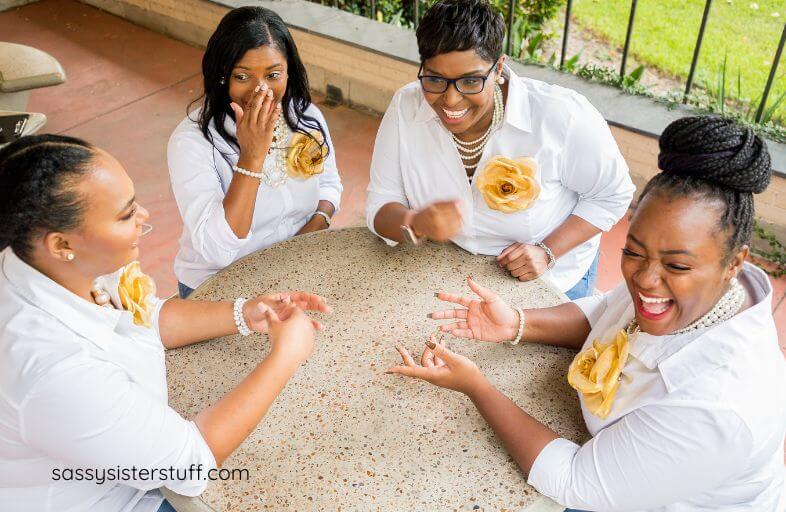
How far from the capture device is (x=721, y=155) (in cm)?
137

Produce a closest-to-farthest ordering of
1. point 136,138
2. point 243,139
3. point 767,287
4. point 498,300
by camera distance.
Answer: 1. point 767,287
2. point 498,300
3. point 243,139
4. point 136,138

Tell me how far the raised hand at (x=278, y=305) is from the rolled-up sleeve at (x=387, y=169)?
47 centimetres

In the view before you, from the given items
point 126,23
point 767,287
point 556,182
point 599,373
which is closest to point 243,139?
point 556,182

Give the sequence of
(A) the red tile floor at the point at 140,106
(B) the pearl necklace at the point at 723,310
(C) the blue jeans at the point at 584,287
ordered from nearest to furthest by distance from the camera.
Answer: (B) the pearl necklace at the point at 723,310 < (C) the blue jeans at the point at 584,287 < (A) the red tile floor at the point at 140,106

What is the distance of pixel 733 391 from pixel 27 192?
1.45m

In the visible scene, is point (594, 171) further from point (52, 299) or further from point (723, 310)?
point (52, 299)

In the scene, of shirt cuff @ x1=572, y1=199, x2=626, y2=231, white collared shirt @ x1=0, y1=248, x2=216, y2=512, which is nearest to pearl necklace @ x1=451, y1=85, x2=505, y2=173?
shirt cuff @ x1=572, y1=199, x2=626, y2=231

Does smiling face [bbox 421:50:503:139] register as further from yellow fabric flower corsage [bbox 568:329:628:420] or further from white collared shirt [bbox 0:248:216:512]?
white collared shirt [bbox 0:248:216:512]

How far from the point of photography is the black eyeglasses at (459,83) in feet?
6.79

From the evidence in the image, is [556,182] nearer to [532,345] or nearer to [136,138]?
[532,345]

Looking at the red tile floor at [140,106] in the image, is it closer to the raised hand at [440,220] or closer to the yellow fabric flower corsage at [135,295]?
the raised hand at [440,220]

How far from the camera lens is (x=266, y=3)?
15.5 feet

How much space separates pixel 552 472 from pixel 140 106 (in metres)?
4.31

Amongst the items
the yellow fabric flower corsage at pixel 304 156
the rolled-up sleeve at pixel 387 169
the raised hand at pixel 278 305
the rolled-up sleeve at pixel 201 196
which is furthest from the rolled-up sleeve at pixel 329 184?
the raised hand at pixel 278 305
